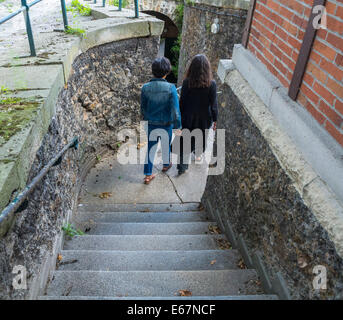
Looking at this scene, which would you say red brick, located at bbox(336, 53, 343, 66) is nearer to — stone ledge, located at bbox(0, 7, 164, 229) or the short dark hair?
stone ledge, located at bbox(0, 7, 164, 229)

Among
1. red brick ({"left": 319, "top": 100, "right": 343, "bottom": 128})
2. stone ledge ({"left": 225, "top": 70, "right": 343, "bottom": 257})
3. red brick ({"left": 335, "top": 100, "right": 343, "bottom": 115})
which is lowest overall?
stone ledge ({"left": 225, "top": 70, "right": 343, "bottom": 257})

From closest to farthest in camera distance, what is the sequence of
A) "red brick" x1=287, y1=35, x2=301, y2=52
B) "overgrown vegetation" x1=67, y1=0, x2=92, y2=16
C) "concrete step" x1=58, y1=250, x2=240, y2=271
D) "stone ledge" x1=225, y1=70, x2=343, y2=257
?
"stone ledge" x1=225, y1=70, x2=343, y2=257
"red brick" x1=287, y1=35, x2=301, y2=52
"concrete step" x1=58, y1=250, x2=240, y2=271
"overgrown vegetation" x1=67, y1=0, x2=92, y2=16

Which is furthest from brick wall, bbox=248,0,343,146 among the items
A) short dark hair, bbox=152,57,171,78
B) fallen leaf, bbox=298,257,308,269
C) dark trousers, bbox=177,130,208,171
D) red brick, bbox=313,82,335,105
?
dark trousers, bbox=177,130,208,171

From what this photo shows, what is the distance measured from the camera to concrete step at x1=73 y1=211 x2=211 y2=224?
362 cm

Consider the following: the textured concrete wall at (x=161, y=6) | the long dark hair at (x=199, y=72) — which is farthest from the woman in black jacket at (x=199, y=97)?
the textured concrete wall at (x=161, y=6)

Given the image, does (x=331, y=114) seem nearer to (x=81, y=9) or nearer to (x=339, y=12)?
(x=339, y=12)

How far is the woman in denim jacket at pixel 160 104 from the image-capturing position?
354 centimetres

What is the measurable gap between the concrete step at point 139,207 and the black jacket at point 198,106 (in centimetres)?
109

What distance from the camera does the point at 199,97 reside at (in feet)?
11.8

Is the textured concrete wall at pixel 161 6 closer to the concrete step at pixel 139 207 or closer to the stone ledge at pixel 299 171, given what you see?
the concrete step at pixel 139 207

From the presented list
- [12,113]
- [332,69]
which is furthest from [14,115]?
[332,69]

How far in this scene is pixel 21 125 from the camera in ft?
6.06

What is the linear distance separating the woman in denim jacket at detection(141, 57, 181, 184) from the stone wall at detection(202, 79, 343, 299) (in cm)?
60

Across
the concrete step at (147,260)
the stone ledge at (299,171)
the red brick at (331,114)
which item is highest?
the red brick at (331,114)
